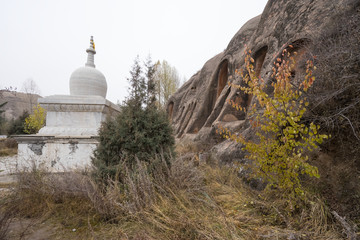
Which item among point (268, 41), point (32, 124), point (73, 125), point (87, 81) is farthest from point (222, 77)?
point (32, 124)

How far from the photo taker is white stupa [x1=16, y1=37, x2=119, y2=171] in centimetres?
510

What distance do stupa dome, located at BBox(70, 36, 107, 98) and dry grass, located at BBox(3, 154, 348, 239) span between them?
3284mm

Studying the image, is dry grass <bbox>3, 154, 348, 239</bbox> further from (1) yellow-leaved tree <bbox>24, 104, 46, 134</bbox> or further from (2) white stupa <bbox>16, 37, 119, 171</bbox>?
(1) yellow-leaved tree <bbox>24, 104, 46, 134</bbox>

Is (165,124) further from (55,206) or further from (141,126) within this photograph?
(55,206)

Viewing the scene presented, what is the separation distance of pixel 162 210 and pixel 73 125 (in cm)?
442

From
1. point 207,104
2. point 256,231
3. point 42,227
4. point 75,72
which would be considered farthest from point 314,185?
point 207,104

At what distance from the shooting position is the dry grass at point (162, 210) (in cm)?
211

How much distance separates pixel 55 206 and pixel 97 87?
426 cm

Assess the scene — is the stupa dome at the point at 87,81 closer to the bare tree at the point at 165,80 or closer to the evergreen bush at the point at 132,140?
the evergreen bush at the point at 132,140

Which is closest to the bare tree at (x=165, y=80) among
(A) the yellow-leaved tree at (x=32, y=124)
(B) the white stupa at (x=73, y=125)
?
(A) the yellow-leaved tree at (x=32, y=124)

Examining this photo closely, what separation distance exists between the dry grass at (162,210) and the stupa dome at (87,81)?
328cm

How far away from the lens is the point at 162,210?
101 inches

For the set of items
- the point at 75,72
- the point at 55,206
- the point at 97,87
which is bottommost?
the point at 55,206

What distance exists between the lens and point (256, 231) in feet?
6.93
